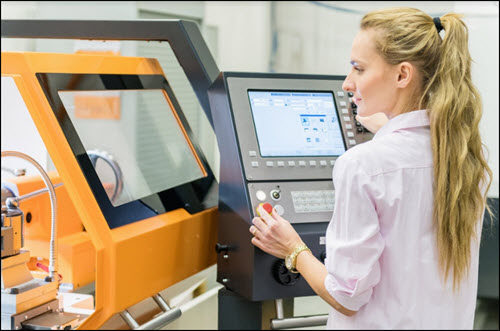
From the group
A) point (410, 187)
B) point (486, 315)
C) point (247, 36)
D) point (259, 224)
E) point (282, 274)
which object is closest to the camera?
point (410, 187)

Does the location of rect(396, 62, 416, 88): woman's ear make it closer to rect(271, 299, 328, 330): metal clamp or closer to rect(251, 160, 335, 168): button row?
rect(251, 160, 335, 168): button row

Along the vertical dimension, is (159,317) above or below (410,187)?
below

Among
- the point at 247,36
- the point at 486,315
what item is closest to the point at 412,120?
the point at 486,315

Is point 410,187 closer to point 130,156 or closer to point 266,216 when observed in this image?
point 266,216

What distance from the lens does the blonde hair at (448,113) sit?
1.22m

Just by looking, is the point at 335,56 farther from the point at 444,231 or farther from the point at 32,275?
the point at 444,231

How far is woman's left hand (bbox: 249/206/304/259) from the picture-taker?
5.04ft

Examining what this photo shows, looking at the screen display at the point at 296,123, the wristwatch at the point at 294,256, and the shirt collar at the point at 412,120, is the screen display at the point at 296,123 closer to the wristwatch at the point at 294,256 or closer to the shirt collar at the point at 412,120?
the wristwatch at the point at 294,256

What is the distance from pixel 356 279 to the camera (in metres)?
1.24

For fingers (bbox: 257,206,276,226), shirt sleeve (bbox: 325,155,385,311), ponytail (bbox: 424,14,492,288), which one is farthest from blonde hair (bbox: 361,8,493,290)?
fingers (bbox: 257,206,276,226)

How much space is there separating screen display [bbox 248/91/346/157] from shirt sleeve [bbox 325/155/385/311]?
0.60 metres

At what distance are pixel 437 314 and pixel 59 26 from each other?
144cm

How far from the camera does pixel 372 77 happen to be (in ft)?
4.27

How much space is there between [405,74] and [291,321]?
87 centimetres
